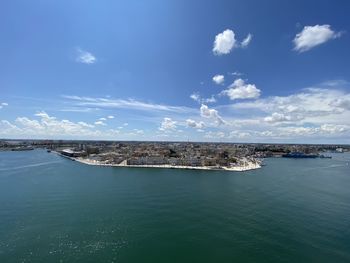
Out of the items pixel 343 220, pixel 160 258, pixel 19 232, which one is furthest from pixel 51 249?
pixel 343 220

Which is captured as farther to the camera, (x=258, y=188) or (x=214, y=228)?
(x=258, y=188)

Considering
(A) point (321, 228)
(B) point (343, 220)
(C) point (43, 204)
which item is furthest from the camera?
(C) point (43, 204)

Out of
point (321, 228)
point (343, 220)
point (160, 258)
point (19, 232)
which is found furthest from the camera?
point (343, 220)

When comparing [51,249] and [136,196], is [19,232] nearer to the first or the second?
[51,249]

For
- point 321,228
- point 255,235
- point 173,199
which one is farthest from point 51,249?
point 321,228

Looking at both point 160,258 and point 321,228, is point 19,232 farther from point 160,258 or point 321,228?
point 321,228

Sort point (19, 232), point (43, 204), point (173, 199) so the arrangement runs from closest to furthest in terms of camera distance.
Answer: point (19, 232)
point (43, 204)
point (173, 199)
